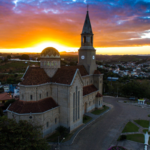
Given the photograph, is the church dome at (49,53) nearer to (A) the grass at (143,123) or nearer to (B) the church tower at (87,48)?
(B) the church tower at (87,48)

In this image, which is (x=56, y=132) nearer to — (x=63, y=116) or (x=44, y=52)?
(x=63, y=116)

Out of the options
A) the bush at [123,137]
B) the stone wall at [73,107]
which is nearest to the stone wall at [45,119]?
the stone wall at [73,107]

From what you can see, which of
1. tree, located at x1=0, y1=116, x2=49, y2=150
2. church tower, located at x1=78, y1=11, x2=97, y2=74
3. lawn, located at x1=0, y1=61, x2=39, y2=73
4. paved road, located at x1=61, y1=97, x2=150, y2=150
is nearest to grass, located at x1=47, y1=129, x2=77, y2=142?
paved road, located at x1=61, y1=97, x2=150, y2=150

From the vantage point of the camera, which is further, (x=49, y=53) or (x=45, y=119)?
(x=49, y=53)

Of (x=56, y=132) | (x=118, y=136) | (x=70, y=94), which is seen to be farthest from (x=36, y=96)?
(x=118, y=136)

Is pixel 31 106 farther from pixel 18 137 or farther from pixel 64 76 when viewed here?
pixel 18 137

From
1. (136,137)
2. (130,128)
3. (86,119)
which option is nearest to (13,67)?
(86,119)
